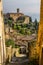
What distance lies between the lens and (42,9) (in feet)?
33.6

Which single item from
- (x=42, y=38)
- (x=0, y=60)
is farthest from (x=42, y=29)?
(x=0, y=60)

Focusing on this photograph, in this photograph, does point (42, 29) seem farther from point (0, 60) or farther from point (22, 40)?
point (22, 40)

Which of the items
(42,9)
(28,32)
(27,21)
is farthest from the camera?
(27,21)

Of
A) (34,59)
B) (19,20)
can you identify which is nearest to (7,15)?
(19,20)

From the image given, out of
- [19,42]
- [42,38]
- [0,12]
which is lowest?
[19,42]

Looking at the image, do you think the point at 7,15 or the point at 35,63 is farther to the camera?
the point at 7,15

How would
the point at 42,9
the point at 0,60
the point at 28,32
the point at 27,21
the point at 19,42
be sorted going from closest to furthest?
the point at 42,9 → the point at 0,60 → the point at 19,42 → the point at 28,32 → the point at 27,21

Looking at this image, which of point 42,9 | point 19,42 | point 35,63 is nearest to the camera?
point 42,9

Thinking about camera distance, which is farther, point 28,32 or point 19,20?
point 19,20

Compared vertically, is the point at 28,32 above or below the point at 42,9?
below

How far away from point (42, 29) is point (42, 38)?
322mm

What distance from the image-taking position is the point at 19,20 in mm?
52938

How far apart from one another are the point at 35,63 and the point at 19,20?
39.0 m

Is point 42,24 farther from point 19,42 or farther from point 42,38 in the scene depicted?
point 19,42
